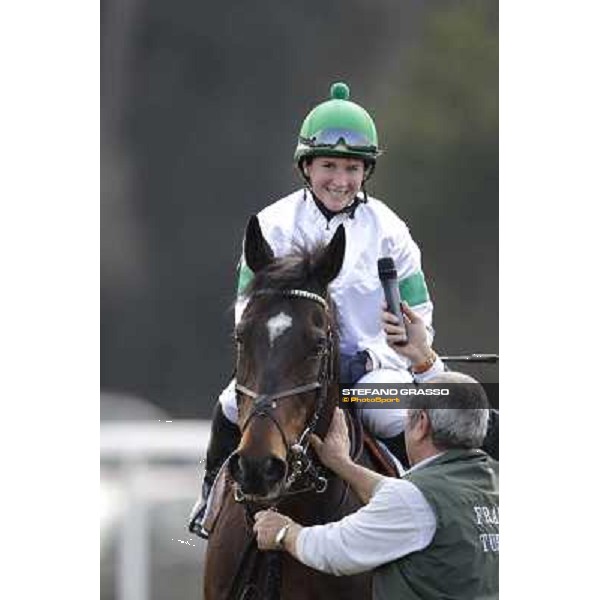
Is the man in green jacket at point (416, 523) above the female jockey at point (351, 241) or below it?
below

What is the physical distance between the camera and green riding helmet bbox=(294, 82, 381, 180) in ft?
13.4

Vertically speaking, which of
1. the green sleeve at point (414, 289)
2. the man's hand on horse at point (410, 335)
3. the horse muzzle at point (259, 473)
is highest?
the green sleeve at point (414, 289)

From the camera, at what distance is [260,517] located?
3.79 meters

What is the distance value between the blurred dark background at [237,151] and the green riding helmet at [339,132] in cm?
5

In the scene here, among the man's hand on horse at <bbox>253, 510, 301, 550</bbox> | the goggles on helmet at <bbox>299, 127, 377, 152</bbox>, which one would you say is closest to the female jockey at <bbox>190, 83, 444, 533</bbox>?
the goggles on helmet at <bbox>299, 127, 377, 152</bbox>

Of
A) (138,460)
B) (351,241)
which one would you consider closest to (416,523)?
(351,241)

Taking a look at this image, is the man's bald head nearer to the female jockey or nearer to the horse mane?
the female jockey

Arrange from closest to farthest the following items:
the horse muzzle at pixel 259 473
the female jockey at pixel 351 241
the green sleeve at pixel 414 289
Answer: the horse muzzle at pixel 259 473
the female jockey at pixel 351 241
the green sleeve at pixel 414 289

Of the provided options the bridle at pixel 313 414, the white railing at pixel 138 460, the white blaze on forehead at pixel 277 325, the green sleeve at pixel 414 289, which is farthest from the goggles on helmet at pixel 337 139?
the white railing at pixel 138 460

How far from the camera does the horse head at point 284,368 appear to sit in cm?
361

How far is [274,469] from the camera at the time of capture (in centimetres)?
360

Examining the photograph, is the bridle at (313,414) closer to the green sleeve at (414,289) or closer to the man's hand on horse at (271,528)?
the man's hand on horse at (271,528)
